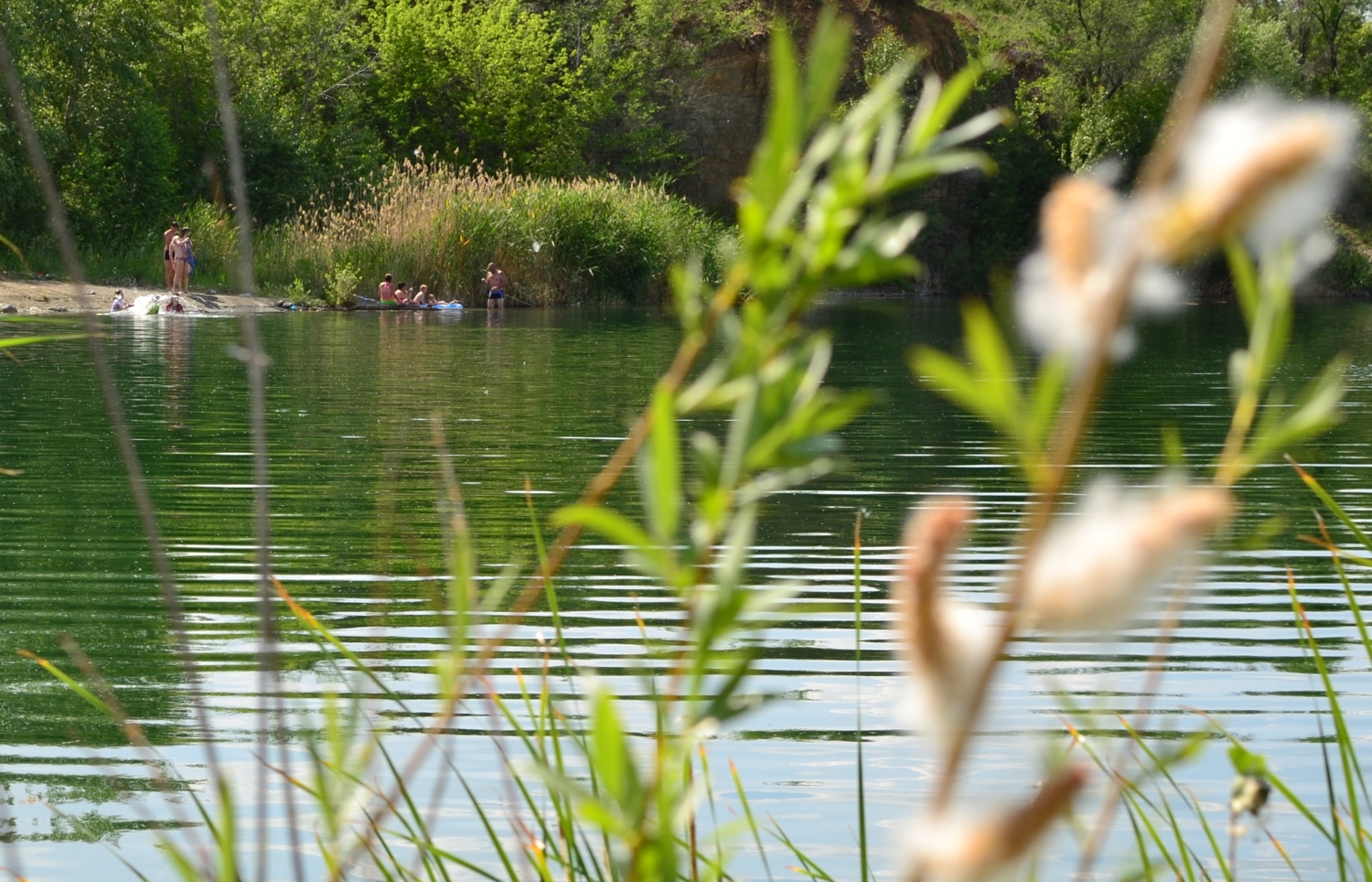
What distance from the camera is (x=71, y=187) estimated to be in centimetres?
3116

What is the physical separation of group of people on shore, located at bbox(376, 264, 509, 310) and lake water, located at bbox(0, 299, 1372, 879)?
1261 cm

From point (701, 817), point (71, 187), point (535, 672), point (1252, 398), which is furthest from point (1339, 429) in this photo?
point (71, 187)

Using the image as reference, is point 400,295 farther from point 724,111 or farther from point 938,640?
point 938,640

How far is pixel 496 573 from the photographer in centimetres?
698

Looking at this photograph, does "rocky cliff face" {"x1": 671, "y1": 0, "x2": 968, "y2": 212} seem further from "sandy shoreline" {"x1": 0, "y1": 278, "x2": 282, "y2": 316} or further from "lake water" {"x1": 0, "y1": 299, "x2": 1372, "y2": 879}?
"lake water" {"x1": 0, "y1": 299, "x2": 1372, "y2": 879}

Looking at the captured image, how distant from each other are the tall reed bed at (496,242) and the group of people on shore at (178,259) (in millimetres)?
1852

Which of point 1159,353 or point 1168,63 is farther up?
point 1168,63

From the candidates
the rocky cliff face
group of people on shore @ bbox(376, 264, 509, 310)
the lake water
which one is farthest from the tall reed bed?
the lake water

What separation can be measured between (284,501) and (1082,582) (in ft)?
28.7

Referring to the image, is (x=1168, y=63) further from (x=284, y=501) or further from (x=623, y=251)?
(x=284, y=501)

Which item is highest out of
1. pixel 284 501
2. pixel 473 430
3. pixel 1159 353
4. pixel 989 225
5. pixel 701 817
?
pixel 989 225

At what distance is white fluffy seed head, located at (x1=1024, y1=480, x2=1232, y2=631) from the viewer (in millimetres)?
376

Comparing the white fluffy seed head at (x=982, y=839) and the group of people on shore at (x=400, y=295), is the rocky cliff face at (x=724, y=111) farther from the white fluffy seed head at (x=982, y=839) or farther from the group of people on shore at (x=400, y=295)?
the white fluffy seed head at (x=982, y=839)

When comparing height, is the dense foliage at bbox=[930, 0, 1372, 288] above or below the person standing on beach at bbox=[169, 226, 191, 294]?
above
